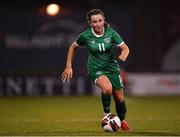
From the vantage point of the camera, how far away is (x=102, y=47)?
12430 millimetres

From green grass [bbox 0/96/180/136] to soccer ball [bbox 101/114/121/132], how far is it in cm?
11

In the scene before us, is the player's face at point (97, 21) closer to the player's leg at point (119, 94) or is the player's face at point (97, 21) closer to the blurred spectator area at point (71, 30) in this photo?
the player's leg at point (119, 94)

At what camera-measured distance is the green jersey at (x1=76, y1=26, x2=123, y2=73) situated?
1242 cm

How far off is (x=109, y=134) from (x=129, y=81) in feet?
51.3

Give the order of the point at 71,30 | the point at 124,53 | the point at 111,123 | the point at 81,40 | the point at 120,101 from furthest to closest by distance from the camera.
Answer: the point at 71,30 → the point at 120,101 → the point at 81,40 → the point at 111,123 → the point at 124,53

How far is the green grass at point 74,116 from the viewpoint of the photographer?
12.6 m

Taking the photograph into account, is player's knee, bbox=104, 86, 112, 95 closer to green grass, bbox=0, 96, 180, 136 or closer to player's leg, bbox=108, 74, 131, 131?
player's leg, bbox=108, 74, 131, 131

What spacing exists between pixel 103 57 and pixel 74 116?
483 centimetres

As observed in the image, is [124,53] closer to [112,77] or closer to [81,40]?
[112,77]

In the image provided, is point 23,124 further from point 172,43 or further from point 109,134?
point 172,43

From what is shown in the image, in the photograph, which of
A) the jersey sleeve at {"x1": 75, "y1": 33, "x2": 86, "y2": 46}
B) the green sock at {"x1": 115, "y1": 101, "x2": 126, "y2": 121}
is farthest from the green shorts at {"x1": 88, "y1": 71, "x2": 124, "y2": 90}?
the jersey sleeve at {"x1": 75, "y1": 33, "x2": 86, "y2": 46}

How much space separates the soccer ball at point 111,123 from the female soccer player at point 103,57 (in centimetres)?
21

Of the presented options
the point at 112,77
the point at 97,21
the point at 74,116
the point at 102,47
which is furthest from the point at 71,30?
the point at 97,21

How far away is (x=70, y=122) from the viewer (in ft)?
49.5
